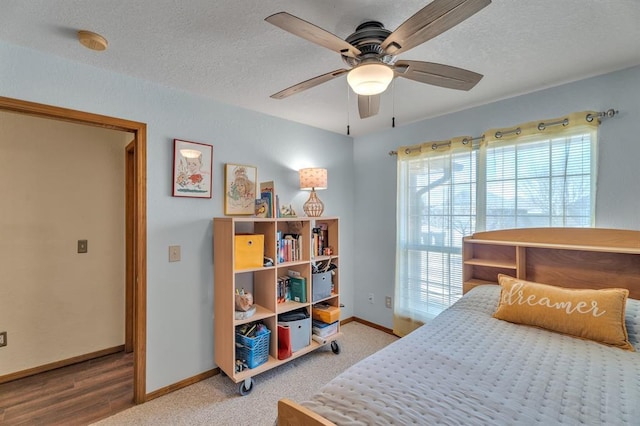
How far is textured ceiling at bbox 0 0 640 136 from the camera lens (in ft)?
4.40

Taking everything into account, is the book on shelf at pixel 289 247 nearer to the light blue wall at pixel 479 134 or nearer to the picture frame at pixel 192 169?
the picture frame at pixel 192 169

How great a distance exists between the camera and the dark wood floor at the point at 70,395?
6.36 feet

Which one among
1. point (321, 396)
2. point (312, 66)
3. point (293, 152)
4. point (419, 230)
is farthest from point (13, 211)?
point (419, 230)

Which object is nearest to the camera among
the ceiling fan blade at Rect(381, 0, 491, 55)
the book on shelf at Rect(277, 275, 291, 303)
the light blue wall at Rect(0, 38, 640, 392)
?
the ceiling fan blade at Rect(381, 0, 491, 55)

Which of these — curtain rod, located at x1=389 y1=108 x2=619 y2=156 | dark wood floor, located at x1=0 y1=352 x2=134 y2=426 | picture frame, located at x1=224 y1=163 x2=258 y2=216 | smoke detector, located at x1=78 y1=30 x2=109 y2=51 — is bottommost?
dark wood floor, located at x1=0 y1=352 x2=134 y2=426

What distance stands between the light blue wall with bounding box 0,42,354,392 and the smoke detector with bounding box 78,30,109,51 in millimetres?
394

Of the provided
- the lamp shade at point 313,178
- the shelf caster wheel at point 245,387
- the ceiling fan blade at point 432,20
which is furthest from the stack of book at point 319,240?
the ceiling fan blade at point 432,20

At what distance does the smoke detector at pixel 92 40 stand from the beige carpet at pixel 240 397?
2.36 meters

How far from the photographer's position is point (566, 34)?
1551mm

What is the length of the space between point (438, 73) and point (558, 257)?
5.47 ft

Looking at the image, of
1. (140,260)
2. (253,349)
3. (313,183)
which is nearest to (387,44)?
(313,183)

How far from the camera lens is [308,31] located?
3.63 ft

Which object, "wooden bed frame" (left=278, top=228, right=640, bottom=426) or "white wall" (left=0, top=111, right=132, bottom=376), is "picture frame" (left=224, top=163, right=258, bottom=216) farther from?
"wooden bed frame" (left=278, top=228, right=640, bottom=426)

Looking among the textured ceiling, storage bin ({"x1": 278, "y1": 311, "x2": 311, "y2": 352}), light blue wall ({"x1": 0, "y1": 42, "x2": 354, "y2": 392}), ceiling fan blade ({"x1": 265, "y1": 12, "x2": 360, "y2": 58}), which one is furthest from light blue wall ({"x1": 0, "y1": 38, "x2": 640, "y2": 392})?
ceiling fan blade ({"x1": 265, "y1": 12, "x2": 360, "y2": 58})
